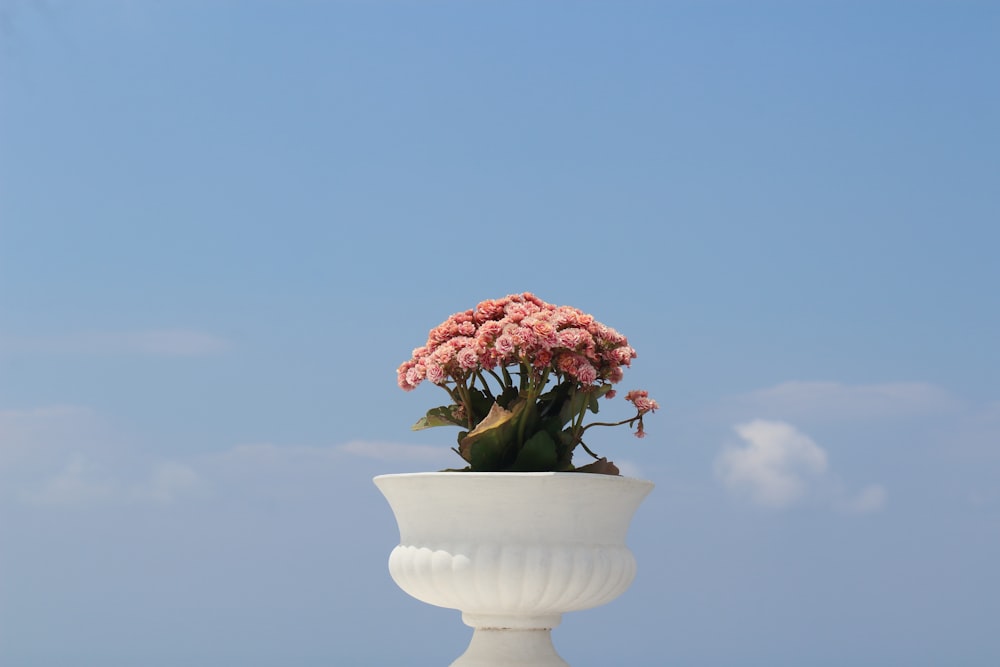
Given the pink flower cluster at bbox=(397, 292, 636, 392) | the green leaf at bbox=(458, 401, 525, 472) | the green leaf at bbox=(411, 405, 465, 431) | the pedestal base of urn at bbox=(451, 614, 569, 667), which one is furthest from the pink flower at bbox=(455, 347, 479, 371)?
the pedestal base of urn at bbox=(451, 614, 569, 667)

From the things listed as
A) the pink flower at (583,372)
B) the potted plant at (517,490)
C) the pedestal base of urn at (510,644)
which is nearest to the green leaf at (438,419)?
the potted plant at (517,490)

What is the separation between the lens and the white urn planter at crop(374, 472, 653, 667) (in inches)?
171

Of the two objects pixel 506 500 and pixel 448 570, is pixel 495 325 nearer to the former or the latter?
pixel 506 500

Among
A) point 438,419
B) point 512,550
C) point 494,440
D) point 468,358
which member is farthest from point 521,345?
point 512,550

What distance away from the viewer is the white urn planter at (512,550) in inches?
171

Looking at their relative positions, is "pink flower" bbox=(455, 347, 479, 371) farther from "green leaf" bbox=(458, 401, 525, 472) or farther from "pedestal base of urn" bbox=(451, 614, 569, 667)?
"pedestal base of urn" bbox=(451, 614, 569, 667)

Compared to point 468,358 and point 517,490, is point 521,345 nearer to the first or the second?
point 468,358

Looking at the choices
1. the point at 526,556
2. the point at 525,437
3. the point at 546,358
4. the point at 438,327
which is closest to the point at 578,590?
the point at 526,556

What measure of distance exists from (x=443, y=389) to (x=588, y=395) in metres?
0.61

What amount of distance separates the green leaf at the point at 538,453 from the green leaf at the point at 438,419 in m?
0.36

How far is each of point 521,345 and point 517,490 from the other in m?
Result: 0.57

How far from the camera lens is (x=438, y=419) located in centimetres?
479

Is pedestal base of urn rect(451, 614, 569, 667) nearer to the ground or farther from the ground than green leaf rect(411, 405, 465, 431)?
nearer to the ground

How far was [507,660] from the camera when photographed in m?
4.53
